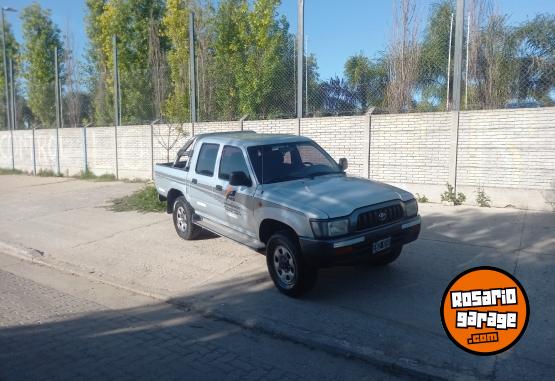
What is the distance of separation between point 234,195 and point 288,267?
1393 millimetres

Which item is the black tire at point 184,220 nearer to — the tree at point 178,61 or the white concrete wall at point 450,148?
the white concrete wall at point 450,148

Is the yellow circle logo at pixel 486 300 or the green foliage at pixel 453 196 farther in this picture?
the green foliage at pixel 453 196

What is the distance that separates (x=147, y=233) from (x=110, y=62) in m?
17.4

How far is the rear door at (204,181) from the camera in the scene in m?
6.86

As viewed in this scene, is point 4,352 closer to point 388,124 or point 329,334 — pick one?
point 329,334

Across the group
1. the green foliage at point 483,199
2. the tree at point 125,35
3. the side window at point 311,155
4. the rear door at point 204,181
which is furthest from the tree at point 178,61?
the side window at point 311,155

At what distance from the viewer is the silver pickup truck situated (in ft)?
16.0

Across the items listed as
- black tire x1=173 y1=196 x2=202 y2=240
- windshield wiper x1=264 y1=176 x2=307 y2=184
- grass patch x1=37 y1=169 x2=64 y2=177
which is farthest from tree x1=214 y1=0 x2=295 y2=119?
grass patch x1=37 y1=169 x2=64 y2=177

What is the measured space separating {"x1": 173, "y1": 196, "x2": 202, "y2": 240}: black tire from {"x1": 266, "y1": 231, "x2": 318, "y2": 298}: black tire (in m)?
2.72

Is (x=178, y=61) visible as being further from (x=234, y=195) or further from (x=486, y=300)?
(x=486, y=300)

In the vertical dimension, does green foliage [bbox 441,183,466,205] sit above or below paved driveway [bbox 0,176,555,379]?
above

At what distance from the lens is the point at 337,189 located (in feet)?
17.9

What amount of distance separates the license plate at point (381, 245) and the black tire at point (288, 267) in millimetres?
699

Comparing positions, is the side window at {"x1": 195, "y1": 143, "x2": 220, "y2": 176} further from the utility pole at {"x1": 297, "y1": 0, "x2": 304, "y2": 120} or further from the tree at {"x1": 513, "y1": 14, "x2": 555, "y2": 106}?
the tree at {"x1": 513, "y1": 14, "x2": 555, "y2": 106}
